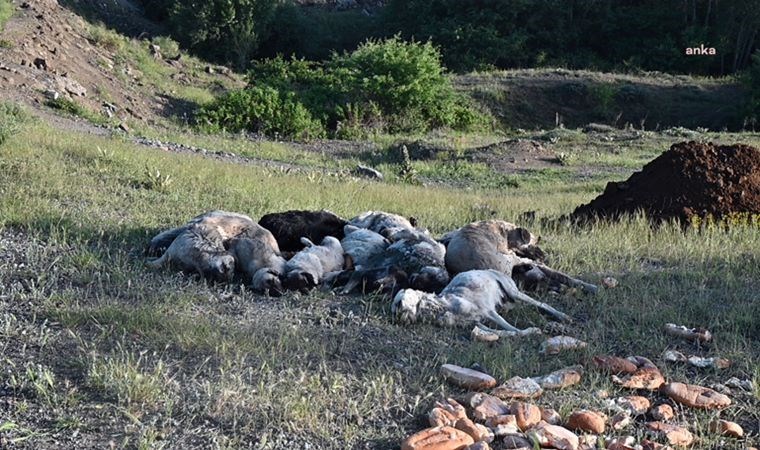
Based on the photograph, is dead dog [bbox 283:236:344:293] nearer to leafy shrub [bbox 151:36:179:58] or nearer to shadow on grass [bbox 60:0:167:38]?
leafy shrub [bbox 151:36:179:58]

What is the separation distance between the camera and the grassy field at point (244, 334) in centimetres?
379

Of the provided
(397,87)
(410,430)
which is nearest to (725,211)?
(410,430)

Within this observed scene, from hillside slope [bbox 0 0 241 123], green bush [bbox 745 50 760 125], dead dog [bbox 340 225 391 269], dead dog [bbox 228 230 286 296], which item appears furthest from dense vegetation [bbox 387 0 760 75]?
dead dog [bbox 228 230 286 296]

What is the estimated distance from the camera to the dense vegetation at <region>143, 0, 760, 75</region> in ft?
131

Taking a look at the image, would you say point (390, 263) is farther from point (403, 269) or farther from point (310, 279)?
point (310, 279)

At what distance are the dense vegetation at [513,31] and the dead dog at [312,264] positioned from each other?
35.0 meters

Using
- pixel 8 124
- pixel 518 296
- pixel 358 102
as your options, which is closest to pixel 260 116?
pixel 358 102

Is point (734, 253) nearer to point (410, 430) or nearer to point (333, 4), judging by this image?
point (410, 430)

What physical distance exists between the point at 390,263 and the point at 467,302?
1045mm

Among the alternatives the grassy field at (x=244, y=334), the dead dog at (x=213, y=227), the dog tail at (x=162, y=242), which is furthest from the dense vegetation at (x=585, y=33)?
the dog tail at (x=162, y=242)

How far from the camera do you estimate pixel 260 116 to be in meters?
26.0

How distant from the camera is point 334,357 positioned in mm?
4621

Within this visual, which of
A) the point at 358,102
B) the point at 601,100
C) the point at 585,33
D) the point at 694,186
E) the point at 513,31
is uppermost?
the point at 585,33

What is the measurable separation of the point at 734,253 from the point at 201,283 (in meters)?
4.62
